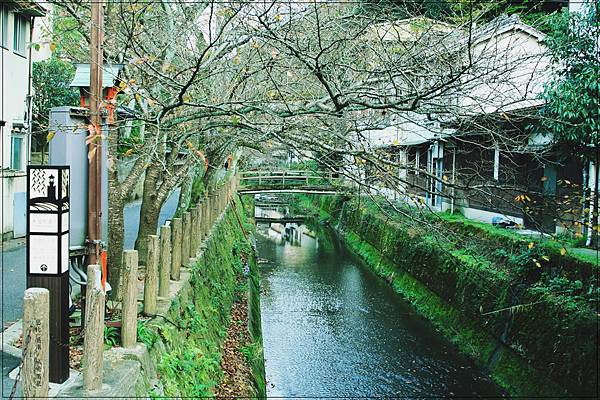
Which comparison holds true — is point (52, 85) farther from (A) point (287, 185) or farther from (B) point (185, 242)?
(A) point (287, 185)

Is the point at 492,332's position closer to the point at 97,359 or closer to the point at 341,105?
the point at 341,105

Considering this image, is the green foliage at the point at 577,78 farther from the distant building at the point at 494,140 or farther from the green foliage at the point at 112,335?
the green foliage at the point at 112,335

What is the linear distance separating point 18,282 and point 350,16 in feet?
22.9

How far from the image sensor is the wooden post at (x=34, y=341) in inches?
144

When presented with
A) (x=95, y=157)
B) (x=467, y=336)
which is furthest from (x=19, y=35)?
(x=467, y=336)

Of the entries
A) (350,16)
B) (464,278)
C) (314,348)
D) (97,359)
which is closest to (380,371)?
(314,348)

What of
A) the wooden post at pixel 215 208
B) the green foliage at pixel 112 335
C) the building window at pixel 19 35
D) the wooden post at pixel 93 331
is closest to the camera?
the wooden post at pixel 93 331

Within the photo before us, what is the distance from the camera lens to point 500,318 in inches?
570

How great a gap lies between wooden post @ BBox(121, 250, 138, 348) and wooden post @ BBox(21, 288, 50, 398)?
1.79 metres

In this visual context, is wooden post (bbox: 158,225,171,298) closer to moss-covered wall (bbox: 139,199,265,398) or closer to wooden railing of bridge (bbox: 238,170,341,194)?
moss-covered wall (bbox: 139,199,265,398)

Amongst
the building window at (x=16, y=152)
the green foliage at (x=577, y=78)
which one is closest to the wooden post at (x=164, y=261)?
the green foliage at (x=577, y=78)

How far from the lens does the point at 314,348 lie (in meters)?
15.7

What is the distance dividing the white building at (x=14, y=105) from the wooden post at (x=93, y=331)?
10864 millimetres

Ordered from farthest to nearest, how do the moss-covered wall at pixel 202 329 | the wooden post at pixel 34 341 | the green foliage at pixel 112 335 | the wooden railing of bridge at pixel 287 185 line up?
1. the wooden railing of bridge at pixel 287 185
2. the moss-covered wall at pixel 202 329
3. the green foliage at pixel 112 335
4. the wooden post at pixel 34 341
